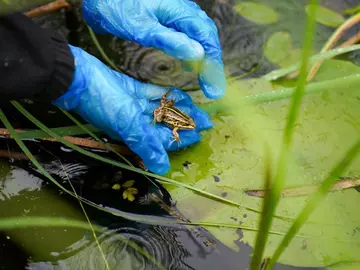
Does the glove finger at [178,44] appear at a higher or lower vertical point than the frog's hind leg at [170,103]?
higher

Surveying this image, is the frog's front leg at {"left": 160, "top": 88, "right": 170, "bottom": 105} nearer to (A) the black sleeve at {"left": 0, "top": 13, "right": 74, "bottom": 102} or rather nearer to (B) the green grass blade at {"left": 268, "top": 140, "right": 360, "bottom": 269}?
(A) the black sleeve at {"left": 0, "top": 13, "right": 74, "bottom": 102}

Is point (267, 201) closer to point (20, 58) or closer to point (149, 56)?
point (20, 58)

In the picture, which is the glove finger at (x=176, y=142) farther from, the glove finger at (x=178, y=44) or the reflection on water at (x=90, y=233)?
the glove finger at (x=178, y=44)

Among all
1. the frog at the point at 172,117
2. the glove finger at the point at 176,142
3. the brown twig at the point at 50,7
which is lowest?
the glove finger at the point at 176,142

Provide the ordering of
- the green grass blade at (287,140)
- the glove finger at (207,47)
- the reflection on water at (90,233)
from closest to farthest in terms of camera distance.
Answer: the green grass blade at (287,140)
the reflection on water at (90,233)
the glove finger at (207,47)

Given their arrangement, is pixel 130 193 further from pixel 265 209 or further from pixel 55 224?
pixel 265 209

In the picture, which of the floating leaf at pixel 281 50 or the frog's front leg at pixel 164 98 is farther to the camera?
the floating leaf at pixel 281 50

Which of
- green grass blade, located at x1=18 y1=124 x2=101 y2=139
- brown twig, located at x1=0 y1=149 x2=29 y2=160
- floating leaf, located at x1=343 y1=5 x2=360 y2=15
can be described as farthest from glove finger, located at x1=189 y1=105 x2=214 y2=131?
floating leaf, located at x1=343 y1=5 x2=360 y2=15

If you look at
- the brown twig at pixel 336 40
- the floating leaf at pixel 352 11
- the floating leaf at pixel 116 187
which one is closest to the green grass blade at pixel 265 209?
the floating leaf at pixel 116 187
